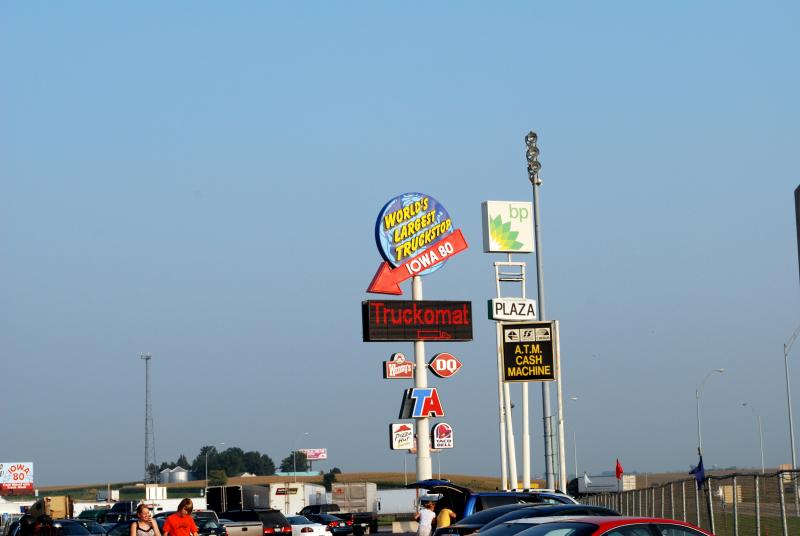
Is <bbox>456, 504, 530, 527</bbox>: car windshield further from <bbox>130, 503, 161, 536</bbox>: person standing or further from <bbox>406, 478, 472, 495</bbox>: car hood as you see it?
<bbox>130, 503, 161, 536</bbox>: person standing

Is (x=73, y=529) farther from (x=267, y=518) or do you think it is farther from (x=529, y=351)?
(x=529, y=351)

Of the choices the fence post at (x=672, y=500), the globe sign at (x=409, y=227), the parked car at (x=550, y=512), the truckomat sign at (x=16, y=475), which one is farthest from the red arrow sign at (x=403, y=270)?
the truckomat sign at (x=16, y=475)

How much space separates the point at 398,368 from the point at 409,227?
5396 mm

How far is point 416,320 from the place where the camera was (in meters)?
42.1

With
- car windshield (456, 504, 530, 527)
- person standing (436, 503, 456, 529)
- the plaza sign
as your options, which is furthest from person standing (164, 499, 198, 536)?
the plaza sign

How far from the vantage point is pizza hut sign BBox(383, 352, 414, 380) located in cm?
4391

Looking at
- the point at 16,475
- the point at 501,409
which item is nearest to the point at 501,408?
the point at 501,409

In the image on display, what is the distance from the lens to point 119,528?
27344mm

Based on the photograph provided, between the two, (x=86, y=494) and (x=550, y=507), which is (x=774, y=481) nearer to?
(x=550, y=507)

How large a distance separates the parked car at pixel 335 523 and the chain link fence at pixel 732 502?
12.0 metres

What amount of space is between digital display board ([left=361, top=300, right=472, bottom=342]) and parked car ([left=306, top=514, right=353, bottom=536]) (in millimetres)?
11037

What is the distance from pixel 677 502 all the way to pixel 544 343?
8567 millimetres

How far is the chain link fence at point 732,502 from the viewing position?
73.6 ft

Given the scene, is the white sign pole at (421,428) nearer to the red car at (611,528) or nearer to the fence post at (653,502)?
the fence post at (653,502)
